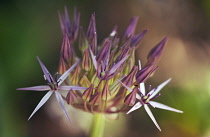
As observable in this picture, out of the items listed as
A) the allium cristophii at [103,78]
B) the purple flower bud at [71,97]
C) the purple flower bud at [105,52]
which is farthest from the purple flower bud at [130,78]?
the purple flower bud at [71,97]

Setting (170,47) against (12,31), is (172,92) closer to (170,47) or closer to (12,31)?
(170,47)

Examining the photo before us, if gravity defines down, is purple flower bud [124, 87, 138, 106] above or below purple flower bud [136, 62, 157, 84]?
below

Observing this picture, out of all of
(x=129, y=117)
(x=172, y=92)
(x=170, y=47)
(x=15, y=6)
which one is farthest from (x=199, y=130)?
(x=15, y=6)

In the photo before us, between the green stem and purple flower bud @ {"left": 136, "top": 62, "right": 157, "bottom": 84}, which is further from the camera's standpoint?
the green stem

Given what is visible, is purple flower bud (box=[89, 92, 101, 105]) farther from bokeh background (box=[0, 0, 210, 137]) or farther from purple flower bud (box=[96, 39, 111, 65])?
bokeh background (box=[0, 0, 210, 137])

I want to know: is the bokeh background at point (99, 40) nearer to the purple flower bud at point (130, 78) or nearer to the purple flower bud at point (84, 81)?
the purple flower bud at point (84, 81)

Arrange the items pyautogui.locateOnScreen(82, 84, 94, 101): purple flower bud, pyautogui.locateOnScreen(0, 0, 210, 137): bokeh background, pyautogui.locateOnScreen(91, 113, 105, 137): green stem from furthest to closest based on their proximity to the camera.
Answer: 1. pyautogui.locateOnScreen(0, 0, 210, 137): bokeh background
2. pyautogui.locateOnScreen(91, 113, 105, 137): green stem
3. pyautogui.locateOnScreen(82, 84, 94, 101): purple flower bud

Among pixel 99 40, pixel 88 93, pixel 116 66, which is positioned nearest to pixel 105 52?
pixel 116 66

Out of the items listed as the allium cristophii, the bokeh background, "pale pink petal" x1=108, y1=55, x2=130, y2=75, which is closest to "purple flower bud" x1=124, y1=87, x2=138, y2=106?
the allium cristophii

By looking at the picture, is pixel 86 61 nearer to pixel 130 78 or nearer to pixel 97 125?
pixel 130 78
